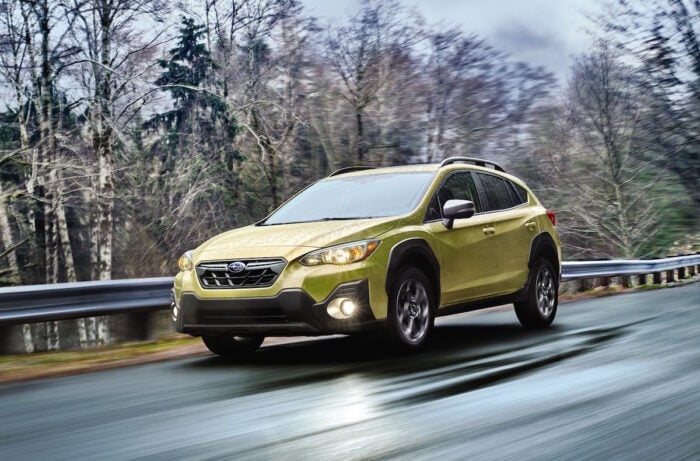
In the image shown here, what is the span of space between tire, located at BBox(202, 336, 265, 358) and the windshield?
1.12m

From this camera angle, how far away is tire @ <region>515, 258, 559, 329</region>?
32.4 feet

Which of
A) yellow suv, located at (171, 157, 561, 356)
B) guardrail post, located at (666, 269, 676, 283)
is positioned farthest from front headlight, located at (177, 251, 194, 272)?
guardrail post, located at (666, 269, 676, 283)

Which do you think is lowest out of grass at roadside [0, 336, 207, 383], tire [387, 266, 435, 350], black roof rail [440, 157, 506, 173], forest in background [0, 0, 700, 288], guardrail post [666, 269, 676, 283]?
guardrail post [666, 269, 676, 283]

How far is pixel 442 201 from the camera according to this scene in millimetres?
8719

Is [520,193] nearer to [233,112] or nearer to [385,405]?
[385,405]

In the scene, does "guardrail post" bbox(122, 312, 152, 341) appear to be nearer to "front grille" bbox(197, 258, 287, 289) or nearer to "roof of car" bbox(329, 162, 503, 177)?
"roof of car" bbox(329, 162, 503, 177)

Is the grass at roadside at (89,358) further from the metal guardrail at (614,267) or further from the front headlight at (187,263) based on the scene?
the metal guardrail at (614,267)

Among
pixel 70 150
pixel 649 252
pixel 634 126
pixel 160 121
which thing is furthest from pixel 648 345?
pixel 649 252

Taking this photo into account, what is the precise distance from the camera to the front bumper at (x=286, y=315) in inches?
282

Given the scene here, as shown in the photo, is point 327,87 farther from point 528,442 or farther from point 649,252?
point 528,442

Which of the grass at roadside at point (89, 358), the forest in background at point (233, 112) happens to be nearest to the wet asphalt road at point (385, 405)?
the grass at roadside at point (89, 358)

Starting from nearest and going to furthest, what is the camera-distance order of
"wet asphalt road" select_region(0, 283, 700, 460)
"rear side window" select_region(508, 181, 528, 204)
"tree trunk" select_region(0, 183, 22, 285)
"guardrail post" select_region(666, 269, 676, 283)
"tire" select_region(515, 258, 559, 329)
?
"wet asphalt road" select_region(0, 283, 700, 460), "tire" select_region(515, 258, 559, 329), "rear side window" select_region(508, 181, 528, 204), "tree trunk" select_region(0, 183, 22, 285), "guardrail post" select_region(666, 269, 676, 283)

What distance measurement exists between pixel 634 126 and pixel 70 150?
86.2 ft

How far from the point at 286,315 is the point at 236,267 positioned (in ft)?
1.89
